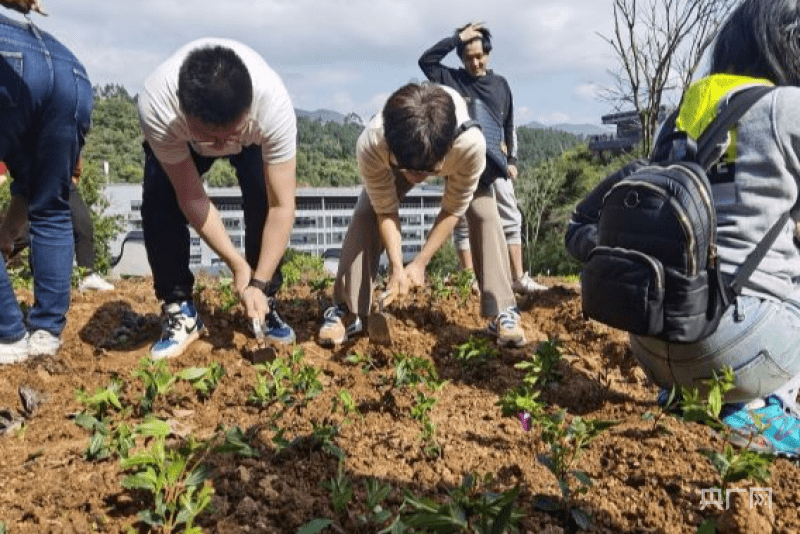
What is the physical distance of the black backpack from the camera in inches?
71.7

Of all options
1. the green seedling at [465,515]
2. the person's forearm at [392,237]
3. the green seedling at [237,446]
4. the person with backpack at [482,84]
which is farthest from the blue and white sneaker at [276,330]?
the green seedling at [465,515]

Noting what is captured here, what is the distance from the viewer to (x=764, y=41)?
1966mm

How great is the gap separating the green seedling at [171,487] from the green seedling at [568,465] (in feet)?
2.69

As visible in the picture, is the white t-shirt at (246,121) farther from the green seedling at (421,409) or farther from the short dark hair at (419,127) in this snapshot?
the green seedling at (421,409)

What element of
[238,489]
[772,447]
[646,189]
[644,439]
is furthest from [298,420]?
[772,447]

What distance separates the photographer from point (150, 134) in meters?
2.74

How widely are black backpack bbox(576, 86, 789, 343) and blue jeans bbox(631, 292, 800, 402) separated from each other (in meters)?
0.07

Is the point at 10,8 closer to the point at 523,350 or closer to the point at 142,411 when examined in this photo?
the point at 142,411

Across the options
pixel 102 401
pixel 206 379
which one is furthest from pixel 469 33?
pixel 102 401

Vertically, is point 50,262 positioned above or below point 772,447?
above

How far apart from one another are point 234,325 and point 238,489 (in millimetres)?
1994

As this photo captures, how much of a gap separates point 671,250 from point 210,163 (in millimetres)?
2245

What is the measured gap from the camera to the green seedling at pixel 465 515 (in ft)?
4.43

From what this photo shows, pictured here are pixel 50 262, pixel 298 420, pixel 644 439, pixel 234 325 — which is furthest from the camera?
pixel 234 325
